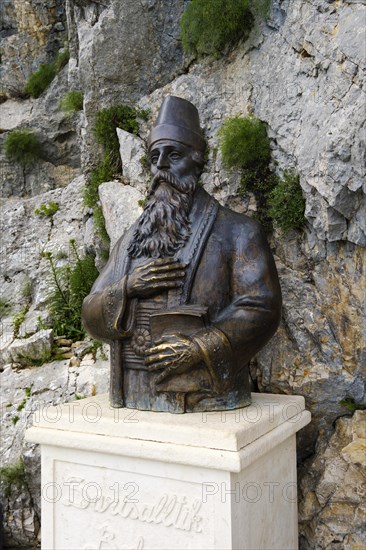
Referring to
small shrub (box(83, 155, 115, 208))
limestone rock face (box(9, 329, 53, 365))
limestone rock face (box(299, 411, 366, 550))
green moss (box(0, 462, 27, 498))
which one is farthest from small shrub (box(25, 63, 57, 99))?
limestone rock face (box(299, 411, 366, 550))

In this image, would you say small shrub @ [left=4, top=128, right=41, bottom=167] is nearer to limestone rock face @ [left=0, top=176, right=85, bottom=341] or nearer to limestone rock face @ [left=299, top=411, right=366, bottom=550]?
limestone rock face @ [left=0, top=176, right=85, bottom=341]

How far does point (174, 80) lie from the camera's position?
579 centimetres

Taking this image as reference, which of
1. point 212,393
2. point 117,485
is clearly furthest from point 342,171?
point 117,485

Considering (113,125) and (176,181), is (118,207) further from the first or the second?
(176,181)

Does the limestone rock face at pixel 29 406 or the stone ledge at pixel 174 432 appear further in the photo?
the limestone rock face at pixel 29 406

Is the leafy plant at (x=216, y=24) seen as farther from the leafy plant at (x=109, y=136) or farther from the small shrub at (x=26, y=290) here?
the small shrub at (x=26, y=290)

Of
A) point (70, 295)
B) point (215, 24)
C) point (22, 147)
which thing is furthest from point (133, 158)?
point (22, 147)

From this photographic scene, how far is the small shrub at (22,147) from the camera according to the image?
888 centimetres

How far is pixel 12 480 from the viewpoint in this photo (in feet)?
15.4

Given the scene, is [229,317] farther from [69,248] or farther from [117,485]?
[69,248]

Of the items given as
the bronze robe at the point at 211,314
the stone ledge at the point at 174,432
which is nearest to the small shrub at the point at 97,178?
the bronze robe at the point at 211,314

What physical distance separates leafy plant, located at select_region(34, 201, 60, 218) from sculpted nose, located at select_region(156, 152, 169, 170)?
394cm

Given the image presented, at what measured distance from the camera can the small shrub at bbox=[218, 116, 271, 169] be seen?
4492 millimetres

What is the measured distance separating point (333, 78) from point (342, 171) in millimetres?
745
